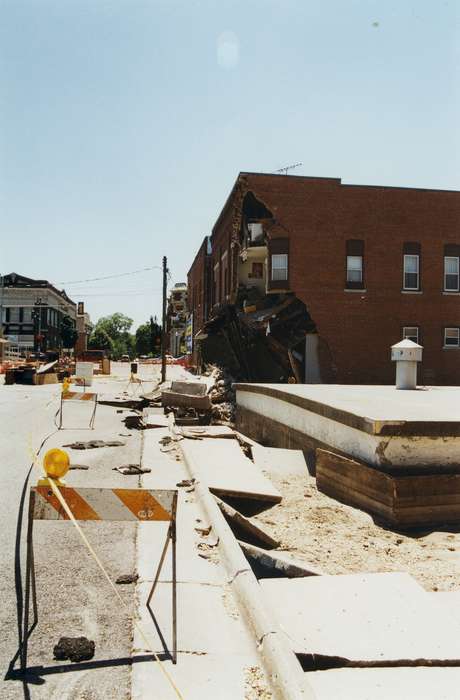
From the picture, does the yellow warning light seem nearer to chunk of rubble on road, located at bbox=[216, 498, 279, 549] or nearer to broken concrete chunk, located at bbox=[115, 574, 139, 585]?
broken concrete chunk, located at bbox=[115, 574, 139, 585]

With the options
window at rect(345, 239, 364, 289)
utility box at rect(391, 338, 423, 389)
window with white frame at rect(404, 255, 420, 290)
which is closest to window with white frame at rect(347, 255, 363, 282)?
window at rect(345, 239, 364, 289)

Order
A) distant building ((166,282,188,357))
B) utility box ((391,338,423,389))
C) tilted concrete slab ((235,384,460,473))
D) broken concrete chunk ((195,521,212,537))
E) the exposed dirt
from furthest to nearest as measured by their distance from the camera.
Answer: distant building ((166,282,188,357)), utility box ((391,338,423,389)), tilted concrete slab ((235,384,460,473)), broken concrete chunk ((195,521,212,537)), the exposed dirt

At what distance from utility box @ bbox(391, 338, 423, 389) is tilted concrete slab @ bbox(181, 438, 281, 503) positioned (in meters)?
7.09

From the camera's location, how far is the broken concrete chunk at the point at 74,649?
12.0 ft

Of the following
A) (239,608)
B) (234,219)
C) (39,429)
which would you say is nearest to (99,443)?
(39,429)

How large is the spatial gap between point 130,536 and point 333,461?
3.71 metres

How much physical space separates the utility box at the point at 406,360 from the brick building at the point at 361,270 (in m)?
12.3

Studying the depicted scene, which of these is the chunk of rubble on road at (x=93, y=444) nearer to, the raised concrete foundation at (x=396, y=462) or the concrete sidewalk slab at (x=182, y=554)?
the raised concrete foundation at (x=396, y=462)

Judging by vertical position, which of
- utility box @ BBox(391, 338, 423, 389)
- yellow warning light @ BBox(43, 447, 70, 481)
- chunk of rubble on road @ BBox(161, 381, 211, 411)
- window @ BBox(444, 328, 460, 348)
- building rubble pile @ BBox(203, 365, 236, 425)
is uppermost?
window @ BBox(444, 328, 460, 348)

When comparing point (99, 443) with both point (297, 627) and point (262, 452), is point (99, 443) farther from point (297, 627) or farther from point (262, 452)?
point (297, 627)

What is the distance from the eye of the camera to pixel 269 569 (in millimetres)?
5738

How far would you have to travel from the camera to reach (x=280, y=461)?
1112 centimetres

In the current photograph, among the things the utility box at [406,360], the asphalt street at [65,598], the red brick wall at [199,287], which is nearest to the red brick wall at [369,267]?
the utility box at [406,360]

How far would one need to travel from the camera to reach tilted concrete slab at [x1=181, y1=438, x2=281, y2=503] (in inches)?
315
